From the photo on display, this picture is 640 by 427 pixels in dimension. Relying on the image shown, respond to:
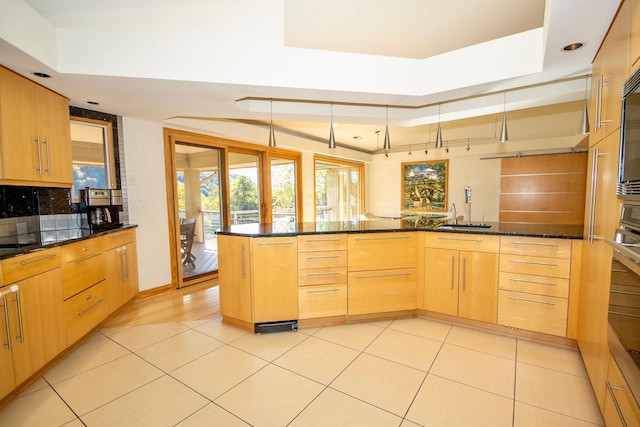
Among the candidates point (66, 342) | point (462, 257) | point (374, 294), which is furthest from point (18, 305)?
point (462, 257)

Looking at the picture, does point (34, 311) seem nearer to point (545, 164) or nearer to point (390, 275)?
point (390, 275)

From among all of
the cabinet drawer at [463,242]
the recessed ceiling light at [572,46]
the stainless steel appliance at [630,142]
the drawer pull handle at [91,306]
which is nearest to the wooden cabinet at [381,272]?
the cabinet drawer at [463,242]

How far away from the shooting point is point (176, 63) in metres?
2.26

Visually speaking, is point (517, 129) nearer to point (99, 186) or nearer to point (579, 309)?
point (579, 309)

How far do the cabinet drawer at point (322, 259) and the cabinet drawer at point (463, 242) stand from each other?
868 millimetres

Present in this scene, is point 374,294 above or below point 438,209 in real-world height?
below

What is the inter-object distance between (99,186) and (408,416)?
12.7 ft

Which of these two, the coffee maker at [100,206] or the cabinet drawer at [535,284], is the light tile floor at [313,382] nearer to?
the cabinet drawer at [535,284]

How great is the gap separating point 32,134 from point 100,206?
3.41ft

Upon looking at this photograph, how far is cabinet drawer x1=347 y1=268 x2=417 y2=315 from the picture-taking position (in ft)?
9.08

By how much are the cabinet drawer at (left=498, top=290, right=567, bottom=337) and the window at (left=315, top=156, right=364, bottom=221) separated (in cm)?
491

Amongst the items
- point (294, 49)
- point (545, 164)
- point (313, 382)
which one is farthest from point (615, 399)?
point (545, 164)

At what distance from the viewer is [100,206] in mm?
3201

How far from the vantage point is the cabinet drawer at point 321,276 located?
106 inches
